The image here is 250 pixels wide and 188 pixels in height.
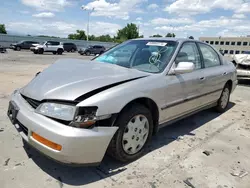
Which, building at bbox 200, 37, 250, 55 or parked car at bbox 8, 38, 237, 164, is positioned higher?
building at bbox 200, 37, 250, 55

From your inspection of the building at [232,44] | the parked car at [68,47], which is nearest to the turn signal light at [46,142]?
the parked car at [68,47]

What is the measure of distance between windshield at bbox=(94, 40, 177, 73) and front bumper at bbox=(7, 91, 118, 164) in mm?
1216

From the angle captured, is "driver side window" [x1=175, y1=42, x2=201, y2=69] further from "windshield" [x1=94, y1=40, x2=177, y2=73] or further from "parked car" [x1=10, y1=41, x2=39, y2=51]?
"parked car" [x1=10, y1=41, x2=39, y2=51]

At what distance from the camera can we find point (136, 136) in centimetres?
274

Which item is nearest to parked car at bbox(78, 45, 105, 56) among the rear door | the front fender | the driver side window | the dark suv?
the dark suv

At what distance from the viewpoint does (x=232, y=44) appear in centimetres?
7444

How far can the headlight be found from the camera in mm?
2129

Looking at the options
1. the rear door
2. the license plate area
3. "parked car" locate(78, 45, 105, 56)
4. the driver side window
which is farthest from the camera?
"parked car" locate(78, 45, 105, 56)

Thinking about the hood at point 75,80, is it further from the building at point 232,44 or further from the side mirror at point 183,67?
the building at point 232,44

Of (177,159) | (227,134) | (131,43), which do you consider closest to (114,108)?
(177,159)

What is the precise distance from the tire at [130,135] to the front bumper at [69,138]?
156mm

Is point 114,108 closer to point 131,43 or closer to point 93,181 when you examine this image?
point 93,181

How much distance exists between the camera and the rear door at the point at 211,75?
155 inches

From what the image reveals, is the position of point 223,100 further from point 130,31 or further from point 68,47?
point 130,31
